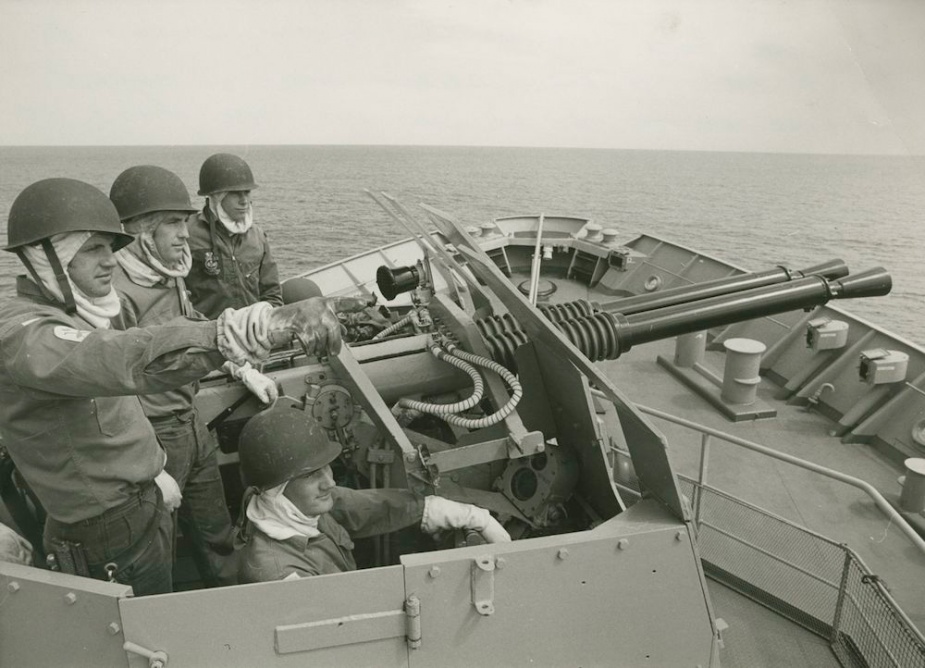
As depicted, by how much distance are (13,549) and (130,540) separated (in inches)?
13.7

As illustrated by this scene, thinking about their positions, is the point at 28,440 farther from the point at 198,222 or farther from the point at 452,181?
the point at 452,181

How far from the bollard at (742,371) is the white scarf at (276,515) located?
4321mm

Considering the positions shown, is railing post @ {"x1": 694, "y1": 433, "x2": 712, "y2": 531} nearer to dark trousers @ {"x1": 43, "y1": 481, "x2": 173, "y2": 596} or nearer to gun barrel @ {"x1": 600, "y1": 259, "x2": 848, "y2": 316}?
gun barrel @ {"x1": 600, "y1": 259, "x2": 848, "y2": 316}

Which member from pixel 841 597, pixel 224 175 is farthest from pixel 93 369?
pixel 841 597

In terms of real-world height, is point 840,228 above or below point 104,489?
below

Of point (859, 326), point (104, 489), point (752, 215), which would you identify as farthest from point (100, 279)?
point (752, 215)

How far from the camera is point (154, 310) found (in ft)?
10.3

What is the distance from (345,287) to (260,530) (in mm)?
6196

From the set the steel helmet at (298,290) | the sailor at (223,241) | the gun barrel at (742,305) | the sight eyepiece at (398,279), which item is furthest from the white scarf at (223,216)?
the gun barrel at (742,305)

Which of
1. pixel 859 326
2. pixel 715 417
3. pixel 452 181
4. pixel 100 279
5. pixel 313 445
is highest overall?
pixel 100 279

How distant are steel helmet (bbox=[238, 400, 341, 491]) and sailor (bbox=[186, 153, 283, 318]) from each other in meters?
2.33

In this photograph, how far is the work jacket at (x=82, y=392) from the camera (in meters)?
1.61

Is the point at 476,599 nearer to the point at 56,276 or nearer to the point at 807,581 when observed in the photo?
the point at 56,276

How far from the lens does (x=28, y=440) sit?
2088mm
